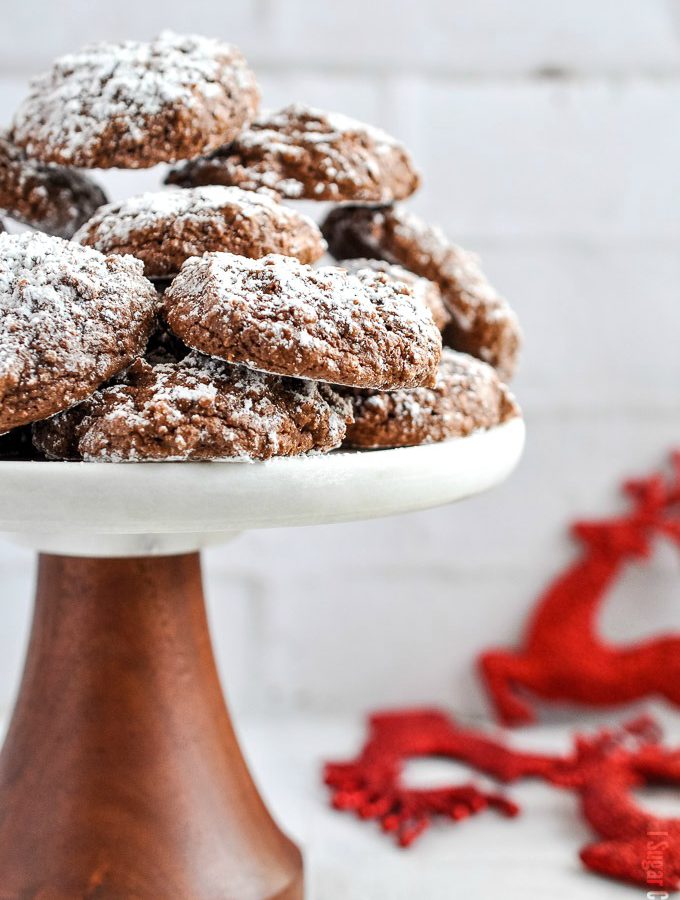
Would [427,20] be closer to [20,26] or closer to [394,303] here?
[20,26]

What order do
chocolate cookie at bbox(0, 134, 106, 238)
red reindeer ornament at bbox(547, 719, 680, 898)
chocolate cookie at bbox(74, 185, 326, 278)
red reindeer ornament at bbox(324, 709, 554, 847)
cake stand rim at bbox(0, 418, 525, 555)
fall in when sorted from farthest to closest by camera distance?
1. red reindeer ornament at bbox(324, 709, 554, 847)
2. red reindeer ornament at bbox(547, 719, 680, 898)
3. chocolate cookie at bbox(0, 134, 106, 238)
4. chocolate cookie at bbox(74, 185, 326, 278)
5. cake stand rim at bbox(0, 418, 525, 555)

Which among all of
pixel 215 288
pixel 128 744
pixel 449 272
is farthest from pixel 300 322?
pixel 128 744

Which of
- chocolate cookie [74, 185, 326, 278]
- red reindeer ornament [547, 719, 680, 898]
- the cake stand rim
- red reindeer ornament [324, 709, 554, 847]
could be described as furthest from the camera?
red reindeer ornament [324, 709, 554, 847]

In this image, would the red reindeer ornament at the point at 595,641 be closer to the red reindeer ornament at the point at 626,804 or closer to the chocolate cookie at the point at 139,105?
the red reindeer ornament at the point at 626,804

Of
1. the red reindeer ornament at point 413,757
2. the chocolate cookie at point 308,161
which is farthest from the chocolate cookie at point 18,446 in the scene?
the red reindeer ornament at point 413,757

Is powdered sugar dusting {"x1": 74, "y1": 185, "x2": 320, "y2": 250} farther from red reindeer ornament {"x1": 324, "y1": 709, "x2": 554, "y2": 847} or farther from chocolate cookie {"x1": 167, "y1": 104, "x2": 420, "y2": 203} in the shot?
red reindeer ornament {"x1": 324, "y1": 709, "x2": 554, "y2": 847}

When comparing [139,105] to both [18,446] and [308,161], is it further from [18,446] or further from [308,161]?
[18,446]

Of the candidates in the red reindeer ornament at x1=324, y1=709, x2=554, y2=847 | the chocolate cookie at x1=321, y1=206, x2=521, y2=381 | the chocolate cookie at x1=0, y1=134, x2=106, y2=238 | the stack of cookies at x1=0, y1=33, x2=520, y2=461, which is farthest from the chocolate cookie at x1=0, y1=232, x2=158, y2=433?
→ the red reindeer ornament at x1=324, y1=709, x2=554, y2=847
